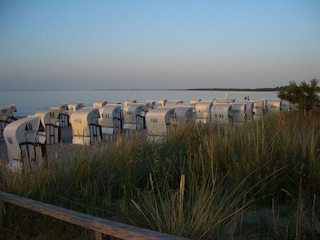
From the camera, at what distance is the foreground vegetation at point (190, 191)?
2.79m

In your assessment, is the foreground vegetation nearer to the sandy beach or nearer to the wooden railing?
the sandy beach

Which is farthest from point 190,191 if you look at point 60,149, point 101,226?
point 60,149

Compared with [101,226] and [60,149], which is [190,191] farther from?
[60,149]

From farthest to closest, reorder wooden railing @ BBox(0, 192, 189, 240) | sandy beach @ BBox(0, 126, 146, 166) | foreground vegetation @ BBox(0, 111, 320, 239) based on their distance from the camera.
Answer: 1. sandy beach @ BBox(0, 126, 146, 166)
2. foreground vegetation @ BBox(0, 111, 320, 239)
3. wooden railing @ BBox(0, 192, 189, 240)

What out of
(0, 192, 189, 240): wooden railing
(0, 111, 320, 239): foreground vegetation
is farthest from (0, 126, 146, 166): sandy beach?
(0, 192, 189, 240): wooden railing

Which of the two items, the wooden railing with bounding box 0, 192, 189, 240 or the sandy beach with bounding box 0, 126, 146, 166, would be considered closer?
the wooden railing with bounding box 0, 192, 189, 240

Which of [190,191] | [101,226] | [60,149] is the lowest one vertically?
[60,149]

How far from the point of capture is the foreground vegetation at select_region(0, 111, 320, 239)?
2789mm

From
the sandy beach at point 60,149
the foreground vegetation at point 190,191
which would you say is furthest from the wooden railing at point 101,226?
the sandy beach at point 60,149

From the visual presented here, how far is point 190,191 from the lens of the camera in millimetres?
3264

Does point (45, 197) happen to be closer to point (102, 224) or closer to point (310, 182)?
point (102, 224)

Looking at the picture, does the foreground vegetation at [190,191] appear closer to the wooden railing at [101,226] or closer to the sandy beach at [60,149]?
the sandy beach at [60,149]

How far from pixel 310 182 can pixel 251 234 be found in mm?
1449

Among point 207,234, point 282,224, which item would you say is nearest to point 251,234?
point 282,224
